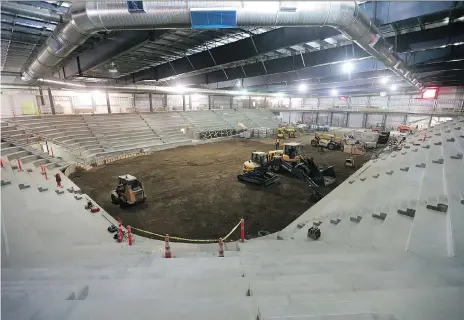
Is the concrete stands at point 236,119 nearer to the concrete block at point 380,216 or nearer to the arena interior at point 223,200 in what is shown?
the arena interior at point 223,200

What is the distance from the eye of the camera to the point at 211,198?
10.6 meters

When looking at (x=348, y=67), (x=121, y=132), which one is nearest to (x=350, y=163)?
(x=348, y=67)

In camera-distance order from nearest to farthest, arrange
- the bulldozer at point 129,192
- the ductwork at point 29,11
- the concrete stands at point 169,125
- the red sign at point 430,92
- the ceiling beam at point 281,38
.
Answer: the ductwork at point 29,11 < the ceiling beam at point 281,38 < the bulldozer at point 129,192 < the concrete stands at point 169,125 < the red sign at point 430,92

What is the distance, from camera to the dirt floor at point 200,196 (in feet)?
27.3

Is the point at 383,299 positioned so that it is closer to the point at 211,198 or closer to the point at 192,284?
the point at 192,284

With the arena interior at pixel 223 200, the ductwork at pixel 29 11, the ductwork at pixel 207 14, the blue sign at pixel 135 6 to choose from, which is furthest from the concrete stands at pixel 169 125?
the blue sign at pixel 135 6

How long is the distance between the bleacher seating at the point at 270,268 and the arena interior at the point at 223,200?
3 cm

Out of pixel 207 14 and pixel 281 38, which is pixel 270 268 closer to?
pixel 207 14

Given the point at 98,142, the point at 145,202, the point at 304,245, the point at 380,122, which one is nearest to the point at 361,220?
the point at 304,245

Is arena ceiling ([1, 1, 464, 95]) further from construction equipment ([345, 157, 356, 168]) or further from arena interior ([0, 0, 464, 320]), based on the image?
construction equipment ([345, 157, 356, 168])

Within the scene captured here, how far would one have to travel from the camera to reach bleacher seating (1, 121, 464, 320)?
2.19 metres

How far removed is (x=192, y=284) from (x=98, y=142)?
2105 centimetres

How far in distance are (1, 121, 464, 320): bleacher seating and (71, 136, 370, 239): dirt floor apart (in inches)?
51.2

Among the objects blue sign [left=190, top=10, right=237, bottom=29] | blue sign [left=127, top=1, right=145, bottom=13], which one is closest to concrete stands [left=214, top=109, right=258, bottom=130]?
blue sign [left=190, top=10, right=237, bottom=29]
